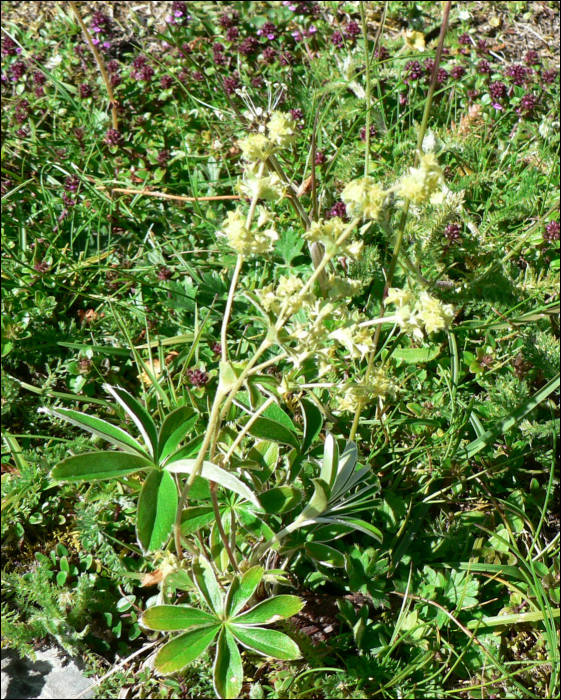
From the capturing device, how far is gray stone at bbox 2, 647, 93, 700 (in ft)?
5.35

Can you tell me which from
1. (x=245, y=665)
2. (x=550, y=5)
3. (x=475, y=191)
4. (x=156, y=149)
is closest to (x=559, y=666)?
(x=245, y=665)

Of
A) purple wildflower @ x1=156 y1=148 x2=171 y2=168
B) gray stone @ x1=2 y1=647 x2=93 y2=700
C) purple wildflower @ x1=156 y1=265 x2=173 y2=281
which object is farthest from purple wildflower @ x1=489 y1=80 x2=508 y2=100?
gray stone @ x1=2 y1=647 x2=93 y2=700

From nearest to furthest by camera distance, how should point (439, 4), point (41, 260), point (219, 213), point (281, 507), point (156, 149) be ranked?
point (281, 507) < point (41, 260) < point (219, 213) < point (156, 149) < point (439, 4)

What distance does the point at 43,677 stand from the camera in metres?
1.66

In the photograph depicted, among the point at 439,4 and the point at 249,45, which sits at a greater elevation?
the point at 439,4

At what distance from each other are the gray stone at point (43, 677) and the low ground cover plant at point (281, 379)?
0.17 ft

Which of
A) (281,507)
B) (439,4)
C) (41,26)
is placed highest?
(439,4)

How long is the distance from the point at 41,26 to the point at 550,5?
9.56 ft

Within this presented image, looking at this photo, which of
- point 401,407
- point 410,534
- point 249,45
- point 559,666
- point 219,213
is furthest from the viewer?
point 249,45

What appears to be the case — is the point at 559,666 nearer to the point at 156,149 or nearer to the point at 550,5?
the point at 156,149

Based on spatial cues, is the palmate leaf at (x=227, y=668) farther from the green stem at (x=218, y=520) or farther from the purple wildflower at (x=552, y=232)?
the purple wildflower at (x=552, y=232)

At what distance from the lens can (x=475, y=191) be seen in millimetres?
2604

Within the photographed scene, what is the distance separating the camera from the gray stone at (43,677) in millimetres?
1630

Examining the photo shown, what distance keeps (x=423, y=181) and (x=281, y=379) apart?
45.7 inches
